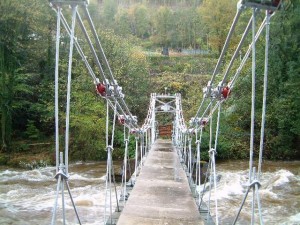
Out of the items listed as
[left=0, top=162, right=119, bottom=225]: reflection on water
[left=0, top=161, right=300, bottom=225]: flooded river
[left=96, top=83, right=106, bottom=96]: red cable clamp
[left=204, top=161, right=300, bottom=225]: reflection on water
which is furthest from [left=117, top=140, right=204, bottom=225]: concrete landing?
[left=0, top=162, right=119, bottom=225]: reflection on water

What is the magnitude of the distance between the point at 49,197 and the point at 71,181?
53.6 inches

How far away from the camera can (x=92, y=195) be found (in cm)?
699

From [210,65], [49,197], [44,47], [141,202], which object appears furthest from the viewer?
[210,65]

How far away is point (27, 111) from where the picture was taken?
12594 mm

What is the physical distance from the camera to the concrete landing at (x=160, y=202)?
2.39 metres

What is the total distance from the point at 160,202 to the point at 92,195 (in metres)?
4.34

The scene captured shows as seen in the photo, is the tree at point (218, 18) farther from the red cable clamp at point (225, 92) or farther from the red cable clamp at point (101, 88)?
the red cable clamp at point (101, 88)

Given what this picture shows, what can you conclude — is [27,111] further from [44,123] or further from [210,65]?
[210,65]

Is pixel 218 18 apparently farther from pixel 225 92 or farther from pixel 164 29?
pixel 225 92

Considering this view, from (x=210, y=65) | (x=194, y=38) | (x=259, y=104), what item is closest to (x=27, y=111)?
(x=259, y=104)

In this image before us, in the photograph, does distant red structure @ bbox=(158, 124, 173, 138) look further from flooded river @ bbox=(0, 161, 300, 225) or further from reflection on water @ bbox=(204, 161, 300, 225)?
reflection on water @ bbox=(204, 161, 300, 225)

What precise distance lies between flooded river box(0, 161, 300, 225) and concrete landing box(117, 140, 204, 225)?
3.98 ft

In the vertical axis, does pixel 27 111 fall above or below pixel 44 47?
below

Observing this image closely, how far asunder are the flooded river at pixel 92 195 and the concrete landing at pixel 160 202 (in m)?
1.21
